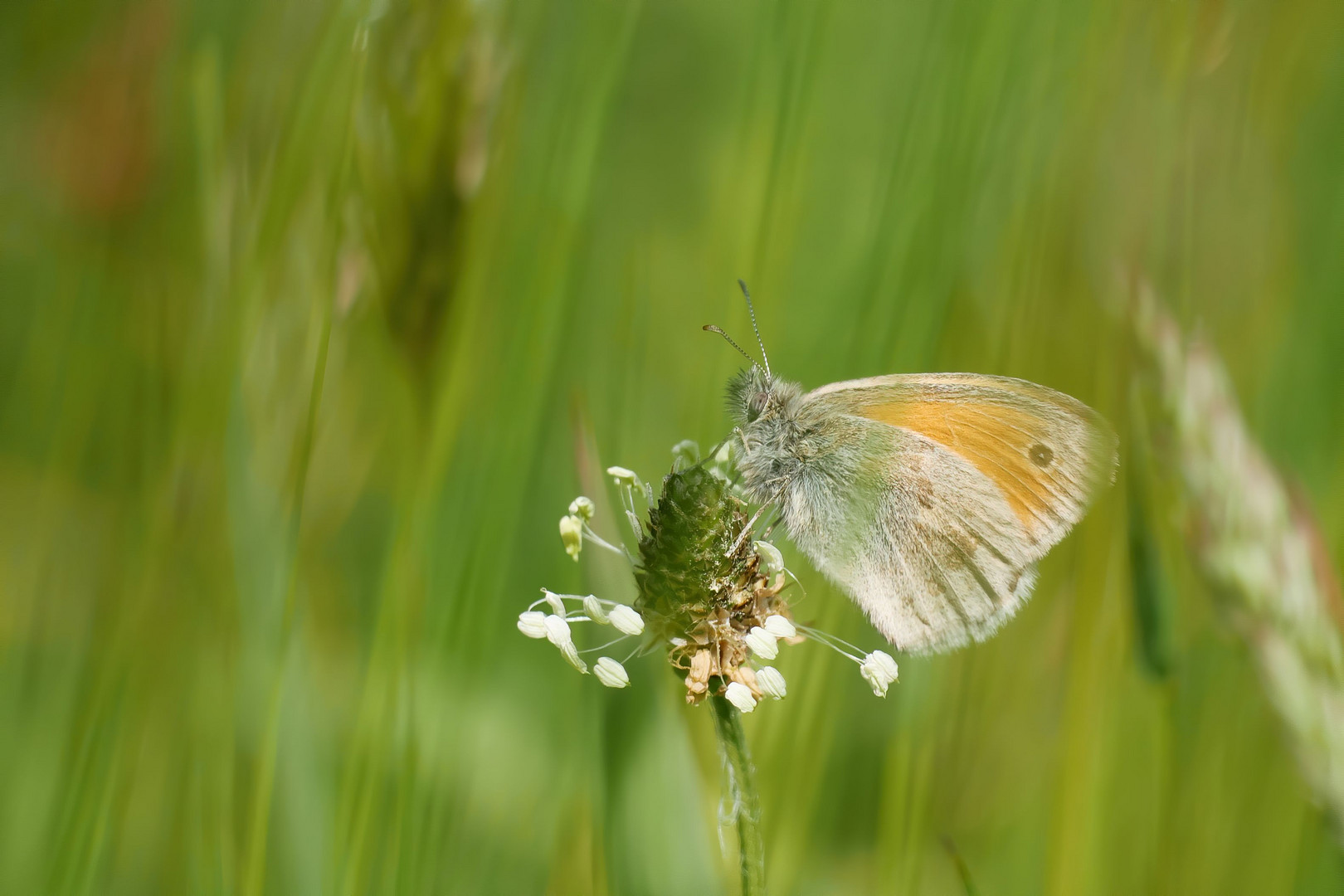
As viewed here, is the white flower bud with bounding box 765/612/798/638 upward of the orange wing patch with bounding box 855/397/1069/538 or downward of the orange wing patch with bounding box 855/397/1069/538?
downward

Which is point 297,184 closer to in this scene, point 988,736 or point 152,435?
point 152,435

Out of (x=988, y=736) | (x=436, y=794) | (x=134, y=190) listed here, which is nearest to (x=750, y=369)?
(x=988, y=736)

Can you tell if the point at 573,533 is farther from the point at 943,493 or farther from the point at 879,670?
the point at 943,493

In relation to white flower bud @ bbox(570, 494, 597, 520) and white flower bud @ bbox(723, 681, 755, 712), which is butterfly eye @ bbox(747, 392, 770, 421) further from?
white flower bud @ bbox(723, 681, 755, 712)

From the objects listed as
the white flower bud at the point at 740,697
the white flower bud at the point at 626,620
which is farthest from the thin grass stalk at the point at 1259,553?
the white flower bud at the point at 626,620

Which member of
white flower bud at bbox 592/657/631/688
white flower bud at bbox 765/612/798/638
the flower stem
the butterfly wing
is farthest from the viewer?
the butterfly wing

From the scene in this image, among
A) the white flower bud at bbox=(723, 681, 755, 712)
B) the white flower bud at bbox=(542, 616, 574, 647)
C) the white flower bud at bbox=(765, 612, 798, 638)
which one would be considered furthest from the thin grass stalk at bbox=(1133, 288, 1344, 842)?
the white flower bud at bbox=(542, 616, 574, 647)
